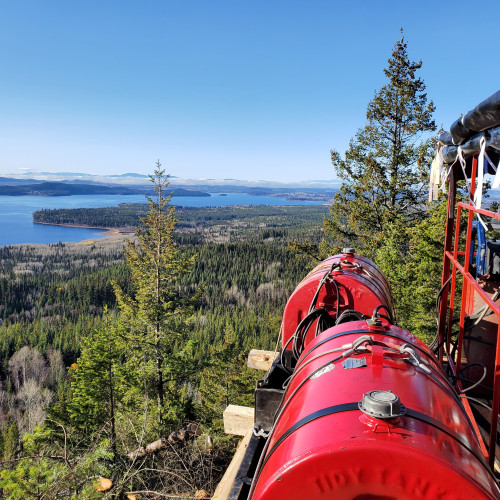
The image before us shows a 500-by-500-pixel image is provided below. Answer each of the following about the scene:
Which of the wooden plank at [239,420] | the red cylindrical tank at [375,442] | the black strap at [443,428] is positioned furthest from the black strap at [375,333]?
the wooden plank at [239,420]

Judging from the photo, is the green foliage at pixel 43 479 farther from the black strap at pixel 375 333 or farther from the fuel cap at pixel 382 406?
the fuel cap at pixel 382 406

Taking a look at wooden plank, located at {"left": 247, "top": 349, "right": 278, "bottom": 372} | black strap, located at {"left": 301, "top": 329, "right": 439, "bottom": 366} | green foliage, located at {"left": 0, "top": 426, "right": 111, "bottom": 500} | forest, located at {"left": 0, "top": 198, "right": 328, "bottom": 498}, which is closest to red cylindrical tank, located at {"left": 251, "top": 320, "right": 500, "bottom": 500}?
black strap, located at {"left": 301, "top": 329, "right": 439, "bottom": 366}

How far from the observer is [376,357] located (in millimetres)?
2350

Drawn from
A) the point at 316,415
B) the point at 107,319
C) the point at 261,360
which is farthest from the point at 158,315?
the point at 316,415

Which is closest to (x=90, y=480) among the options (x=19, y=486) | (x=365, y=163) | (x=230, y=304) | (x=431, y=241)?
(x=19, y=486)

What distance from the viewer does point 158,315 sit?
1752 centimetres

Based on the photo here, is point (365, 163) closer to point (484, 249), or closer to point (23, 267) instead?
point (484, 249)

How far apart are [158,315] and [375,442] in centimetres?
1656

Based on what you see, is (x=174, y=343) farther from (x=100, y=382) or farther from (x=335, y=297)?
(x=335, y=297)

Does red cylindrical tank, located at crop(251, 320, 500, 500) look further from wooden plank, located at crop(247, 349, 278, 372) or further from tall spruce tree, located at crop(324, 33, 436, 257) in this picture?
tall spruce tree, located at crop(324, 33, 436, 257)

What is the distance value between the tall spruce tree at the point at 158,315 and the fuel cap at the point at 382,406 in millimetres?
15512

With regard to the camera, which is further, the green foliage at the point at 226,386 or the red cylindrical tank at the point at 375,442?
the green foliage at the point at 226,386

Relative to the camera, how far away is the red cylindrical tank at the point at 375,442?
5.70 feet

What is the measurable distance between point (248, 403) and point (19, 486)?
730 inches
